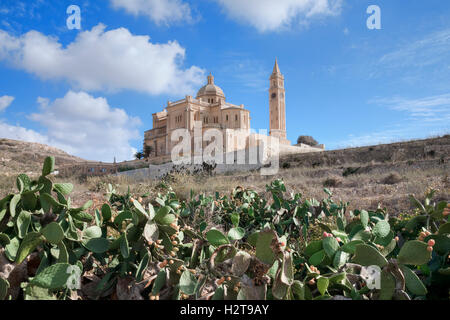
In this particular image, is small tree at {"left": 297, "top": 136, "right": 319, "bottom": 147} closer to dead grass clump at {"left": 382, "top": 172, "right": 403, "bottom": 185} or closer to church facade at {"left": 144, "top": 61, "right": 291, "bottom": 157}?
church facade at {"left": 144, "top": 61, "right": 291, "bottom": 157}

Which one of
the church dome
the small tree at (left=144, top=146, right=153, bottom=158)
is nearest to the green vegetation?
the small tree at (left=144, top=146, right=153, bottom=158)

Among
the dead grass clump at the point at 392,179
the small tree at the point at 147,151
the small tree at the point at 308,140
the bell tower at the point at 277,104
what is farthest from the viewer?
the small tree at the point at 308,140

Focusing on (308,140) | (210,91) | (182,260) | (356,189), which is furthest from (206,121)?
(182,260)

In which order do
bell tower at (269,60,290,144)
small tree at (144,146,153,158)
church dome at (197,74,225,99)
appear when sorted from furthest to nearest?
1. bell tower at (269,60,290,144)
2. church dome at (197,74,225,99)
3. small tree at (144,146,153,158)

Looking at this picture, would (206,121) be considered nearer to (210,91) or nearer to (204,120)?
(204,120)

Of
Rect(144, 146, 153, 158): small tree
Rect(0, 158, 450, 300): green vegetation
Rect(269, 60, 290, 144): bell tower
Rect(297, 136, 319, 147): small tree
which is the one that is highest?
Rect(269, 60, 290, 144): bell tower

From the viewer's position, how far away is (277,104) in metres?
46.6

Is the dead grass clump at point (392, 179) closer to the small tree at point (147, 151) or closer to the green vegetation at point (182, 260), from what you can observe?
the green vegetation at point (182, 260)

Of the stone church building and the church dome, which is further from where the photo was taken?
the church dome

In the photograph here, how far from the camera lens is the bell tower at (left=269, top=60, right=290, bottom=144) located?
45.9 m

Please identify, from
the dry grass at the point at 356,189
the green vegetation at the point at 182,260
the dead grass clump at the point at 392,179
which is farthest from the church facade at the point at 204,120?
the green vegetation at the point at 182,260

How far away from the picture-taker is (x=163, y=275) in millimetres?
1053

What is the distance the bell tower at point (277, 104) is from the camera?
45.9 m
